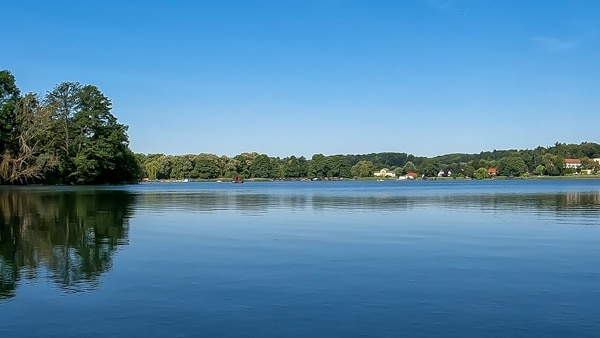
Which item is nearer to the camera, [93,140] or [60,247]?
[60,247]

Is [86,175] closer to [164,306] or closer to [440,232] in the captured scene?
[440,232]

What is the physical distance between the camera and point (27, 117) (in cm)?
7919

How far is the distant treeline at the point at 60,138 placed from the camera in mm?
77750

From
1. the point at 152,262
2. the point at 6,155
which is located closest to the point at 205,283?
the point at 152,262

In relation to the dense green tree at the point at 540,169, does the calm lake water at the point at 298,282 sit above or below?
below

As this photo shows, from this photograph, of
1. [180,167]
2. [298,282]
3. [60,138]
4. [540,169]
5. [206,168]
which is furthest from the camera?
[540,169]

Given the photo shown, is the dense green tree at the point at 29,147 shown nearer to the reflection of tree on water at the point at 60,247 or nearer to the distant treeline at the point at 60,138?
the distant treeline at the point at 60,138

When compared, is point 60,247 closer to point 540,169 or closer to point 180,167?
point 180,167

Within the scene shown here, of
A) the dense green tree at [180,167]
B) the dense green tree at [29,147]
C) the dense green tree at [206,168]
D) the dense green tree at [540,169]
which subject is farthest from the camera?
the dense green tree at [540,169]

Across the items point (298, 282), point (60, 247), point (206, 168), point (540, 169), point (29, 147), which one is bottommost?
point (298, 282)

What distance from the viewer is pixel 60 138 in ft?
285

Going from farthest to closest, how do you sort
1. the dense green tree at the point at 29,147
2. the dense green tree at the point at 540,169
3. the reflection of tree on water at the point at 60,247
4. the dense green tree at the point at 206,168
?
the dense green tree at the point at 540,169 → the dense green tree at the point at 206,168 → the dense green tree at the point at 29,147 → the reflection of tree on water at the point at 60,247

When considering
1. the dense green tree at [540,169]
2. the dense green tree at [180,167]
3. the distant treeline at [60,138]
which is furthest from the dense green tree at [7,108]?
the dense green tree at [540,169]

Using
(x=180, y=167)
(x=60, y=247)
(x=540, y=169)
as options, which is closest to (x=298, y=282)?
(x=60, y=247)
